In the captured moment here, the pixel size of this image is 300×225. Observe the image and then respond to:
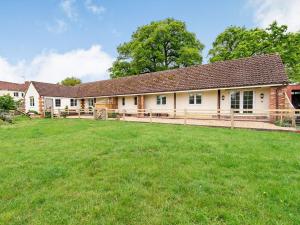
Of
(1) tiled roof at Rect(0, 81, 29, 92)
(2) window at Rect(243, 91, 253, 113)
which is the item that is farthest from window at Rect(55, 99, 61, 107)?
(1) tiled roof at Rect(0, 81, 29, 92)

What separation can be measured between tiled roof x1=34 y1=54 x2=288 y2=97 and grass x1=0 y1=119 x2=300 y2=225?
9914 mm

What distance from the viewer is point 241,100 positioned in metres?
17.0

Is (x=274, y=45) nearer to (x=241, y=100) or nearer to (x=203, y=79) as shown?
(x=203, y=79)

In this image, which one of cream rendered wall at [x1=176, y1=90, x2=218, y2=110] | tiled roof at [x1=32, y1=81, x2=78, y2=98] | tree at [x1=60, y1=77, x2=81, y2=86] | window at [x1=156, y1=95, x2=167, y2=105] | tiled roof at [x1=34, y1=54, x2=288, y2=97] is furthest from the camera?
tree at [x1=60, y1=77, x2=81, y2=86]

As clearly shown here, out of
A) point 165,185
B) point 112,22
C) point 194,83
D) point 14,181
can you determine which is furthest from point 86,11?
point 165,185

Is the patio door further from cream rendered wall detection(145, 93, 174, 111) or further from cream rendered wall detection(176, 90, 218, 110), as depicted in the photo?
cream rendered wall detection(145, 93, 174, 111)

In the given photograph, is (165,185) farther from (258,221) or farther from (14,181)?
(14,181)

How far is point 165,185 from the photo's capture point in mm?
4355

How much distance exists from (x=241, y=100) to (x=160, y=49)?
20.6 meters

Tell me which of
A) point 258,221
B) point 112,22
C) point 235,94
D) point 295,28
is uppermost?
point 295,28

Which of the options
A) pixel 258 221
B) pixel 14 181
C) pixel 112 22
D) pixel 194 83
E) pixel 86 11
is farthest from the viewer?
pixel 194 83

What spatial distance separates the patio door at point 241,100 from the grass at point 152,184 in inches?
382

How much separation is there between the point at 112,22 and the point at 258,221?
17910 millimetres

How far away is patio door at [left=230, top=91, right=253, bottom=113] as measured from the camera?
16.6 meters
